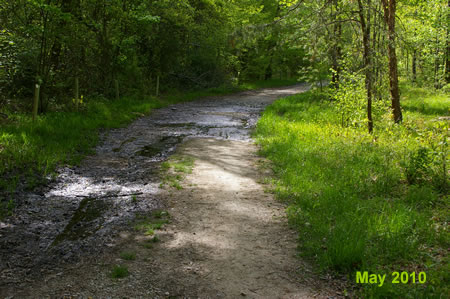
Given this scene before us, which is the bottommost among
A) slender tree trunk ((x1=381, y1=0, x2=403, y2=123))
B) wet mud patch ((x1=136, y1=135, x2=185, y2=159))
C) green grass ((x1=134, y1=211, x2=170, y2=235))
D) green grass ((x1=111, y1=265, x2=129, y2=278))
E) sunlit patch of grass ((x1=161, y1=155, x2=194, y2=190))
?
green grass ((x1=111, y1=265, x2=129, y2=278))

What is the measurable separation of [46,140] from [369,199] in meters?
7.51

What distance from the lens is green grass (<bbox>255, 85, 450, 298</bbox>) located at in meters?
4.07

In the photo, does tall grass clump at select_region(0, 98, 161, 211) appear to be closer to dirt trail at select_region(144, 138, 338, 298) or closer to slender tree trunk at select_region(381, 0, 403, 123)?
dirt trail at select_region(144, 138, 338, 298)

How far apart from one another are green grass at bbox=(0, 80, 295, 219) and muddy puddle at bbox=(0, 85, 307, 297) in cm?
25

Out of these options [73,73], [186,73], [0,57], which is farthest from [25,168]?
[186,73]

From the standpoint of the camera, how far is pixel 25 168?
22.7ft

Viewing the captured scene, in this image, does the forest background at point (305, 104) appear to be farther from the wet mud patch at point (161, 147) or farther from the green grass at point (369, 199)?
the wet mud patch at point (161, 147)

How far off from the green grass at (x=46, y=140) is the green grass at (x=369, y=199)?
2.78m

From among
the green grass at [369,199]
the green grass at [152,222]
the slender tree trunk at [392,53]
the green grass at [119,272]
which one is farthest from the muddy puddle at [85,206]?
the slender tree trunk at [392,53]

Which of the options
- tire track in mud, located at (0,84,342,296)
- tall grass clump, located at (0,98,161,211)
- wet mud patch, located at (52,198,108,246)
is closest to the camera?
tire track in mud, located at (0,84,342,296)

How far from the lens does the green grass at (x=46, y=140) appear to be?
6564 mm

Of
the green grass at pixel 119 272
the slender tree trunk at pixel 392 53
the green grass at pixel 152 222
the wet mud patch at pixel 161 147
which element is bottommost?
the green grass at pixel 119 272

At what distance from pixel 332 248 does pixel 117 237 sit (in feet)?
9.23

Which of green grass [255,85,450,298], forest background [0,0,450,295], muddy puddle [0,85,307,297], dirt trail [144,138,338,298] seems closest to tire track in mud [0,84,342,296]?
muddy puddle [0,85,307,297]
